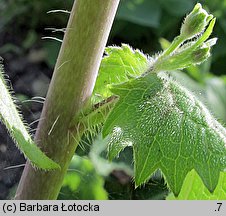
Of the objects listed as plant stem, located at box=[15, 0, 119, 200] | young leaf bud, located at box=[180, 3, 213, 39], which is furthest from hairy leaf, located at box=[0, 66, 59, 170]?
young leaf bud, located at box=[180, 3, 213, 39]

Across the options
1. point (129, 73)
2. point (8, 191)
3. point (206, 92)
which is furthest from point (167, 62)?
point (206, 92)

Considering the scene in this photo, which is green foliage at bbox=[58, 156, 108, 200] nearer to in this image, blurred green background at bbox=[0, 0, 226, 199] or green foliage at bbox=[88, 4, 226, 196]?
green foliage at bbox=[88, 4, 226, 196]

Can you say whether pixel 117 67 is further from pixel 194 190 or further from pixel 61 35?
pixel 61 35

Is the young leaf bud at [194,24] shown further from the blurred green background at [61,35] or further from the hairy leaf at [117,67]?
the blurred green background at [61,35]

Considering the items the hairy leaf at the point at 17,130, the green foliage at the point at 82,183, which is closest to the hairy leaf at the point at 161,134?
the hairy leaf at the point at 17,130

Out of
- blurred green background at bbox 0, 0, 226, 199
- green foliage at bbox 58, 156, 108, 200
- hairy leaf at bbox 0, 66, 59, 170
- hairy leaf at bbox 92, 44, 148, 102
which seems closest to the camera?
hairy leaf at bbox 0, 66, 59, 170

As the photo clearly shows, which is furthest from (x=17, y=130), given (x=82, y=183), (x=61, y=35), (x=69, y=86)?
(x=61, y=35)

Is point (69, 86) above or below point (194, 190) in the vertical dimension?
above
